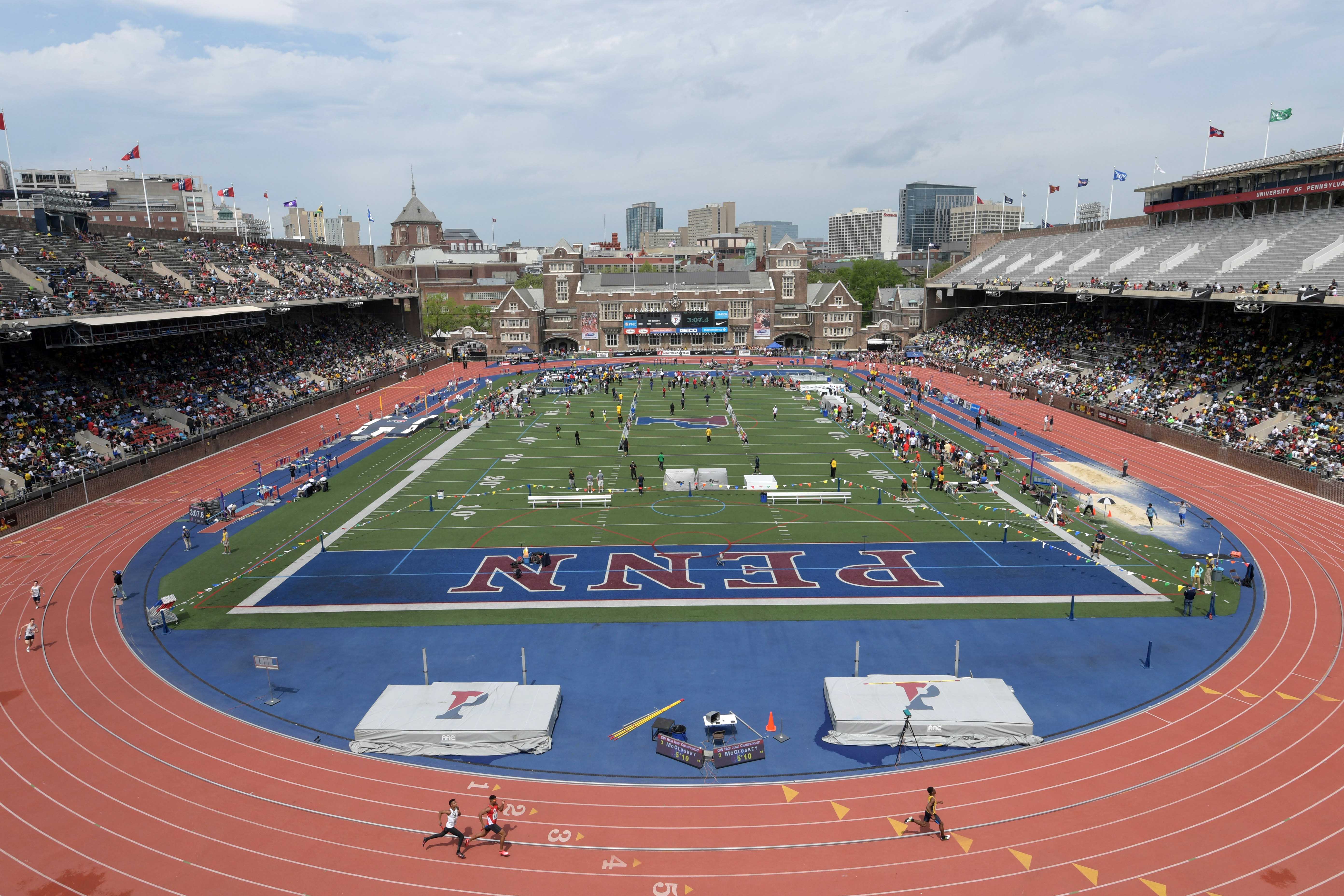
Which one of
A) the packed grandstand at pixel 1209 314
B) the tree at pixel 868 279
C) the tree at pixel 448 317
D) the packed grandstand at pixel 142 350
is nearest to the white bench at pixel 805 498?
the packed grandstand at pixel 1209 314

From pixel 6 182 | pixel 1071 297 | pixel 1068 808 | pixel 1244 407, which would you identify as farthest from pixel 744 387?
pixel 6 182

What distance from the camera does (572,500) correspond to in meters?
34.7

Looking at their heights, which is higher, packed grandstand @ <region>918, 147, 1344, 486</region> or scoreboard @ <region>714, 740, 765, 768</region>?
packed grandstand @ <region>918, 147, 1344, 486</region>

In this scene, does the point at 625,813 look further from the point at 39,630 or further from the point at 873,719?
the point at 39,630

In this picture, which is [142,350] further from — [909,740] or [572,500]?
[909,740]

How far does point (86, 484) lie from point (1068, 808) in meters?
40.4

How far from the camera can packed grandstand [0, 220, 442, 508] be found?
1492 inches

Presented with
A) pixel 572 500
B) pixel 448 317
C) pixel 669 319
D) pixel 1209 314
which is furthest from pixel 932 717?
pixel 448 317

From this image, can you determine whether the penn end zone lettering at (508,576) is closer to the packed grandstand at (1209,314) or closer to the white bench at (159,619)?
the white bench at (159,619)

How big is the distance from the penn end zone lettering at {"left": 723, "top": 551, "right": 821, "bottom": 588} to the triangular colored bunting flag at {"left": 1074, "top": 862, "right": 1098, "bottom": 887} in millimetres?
12385

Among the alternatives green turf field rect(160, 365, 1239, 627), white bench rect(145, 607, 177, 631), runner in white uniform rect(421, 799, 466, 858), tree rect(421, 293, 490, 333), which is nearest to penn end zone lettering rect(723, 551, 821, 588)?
green turf field rect(160, 365, 1239, 627)

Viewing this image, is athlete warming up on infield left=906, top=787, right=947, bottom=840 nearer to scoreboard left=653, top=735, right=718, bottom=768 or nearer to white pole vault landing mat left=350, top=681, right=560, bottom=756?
scoreboard left=653, top=735, right=718, bottom=768

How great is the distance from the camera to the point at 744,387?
70.0 m

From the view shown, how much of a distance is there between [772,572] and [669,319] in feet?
231
